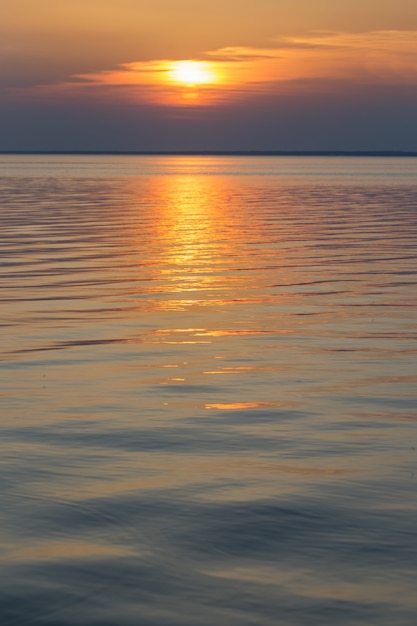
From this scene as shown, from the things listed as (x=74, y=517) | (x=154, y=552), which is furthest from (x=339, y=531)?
(x=74, y=517)

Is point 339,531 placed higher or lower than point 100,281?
lower

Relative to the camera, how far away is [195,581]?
7062 mm

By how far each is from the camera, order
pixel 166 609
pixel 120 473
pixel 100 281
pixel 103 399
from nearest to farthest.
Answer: pixel 166 609 → pixel 120 473 → pixel 103 399 → pixel 100 281

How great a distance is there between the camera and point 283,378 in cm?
1373

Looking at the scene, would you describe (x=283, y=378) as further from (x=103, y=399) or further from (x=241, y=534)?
(x=241, y=534)

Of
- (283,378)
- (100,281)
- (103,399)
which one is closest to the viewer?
(103,399)

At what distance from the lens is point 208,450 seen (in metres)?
10.3

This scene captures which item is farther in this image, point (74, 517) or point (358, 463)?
point (358, 463)

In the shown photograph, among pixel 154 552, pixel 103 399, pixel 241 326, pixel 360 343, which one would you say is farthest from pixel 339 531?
pixel 241 326

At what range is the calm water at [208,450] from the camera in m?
6.93

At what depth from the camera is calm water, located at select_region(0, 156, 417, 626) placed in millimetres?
6934

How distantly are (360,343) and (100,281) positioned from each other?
9.25m

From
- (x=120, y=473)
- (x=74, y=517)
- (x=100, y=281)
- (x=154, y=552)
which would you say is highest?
(x=100, y=281)

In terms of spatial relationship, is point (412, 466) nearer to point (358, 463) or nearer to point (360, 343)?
point (358, 463)
